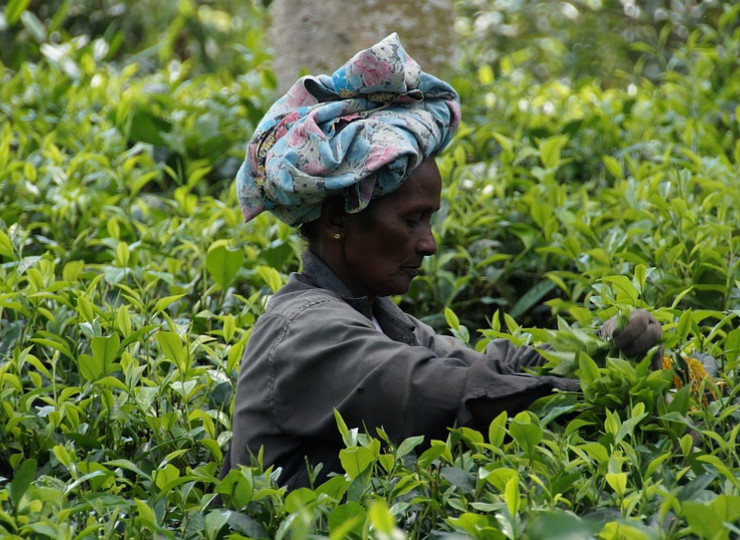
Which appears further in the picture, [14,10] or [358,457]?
[14,10]

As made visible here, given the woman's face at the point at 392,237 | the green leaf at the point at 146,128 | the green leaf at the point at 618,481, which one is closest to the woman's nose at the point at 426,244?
the woman's face at the point at 392,237

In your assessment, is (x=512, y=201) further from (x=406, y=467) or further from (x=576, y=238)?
(x=406, y=467)

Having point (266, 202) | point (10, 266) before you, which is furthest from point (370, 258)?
point (10, 266)

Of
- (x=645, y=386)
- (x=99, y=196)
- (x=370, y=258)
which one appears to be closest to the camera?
(x=645, y=386)

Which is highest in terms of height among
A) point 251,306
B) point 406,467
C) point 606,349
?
point 606,349

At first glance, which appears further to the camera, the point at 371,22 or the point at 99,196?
the point at 371,22

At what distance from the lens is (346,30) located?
493 centimetres

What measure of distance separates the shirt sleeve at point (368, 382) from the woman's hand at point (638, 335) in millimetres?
168

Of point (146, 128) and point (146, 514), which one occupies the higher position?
point (146, 514)

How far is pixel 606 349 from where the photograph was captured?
86.0 inches

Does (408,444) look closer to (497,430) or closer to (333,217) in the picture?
(497,430)

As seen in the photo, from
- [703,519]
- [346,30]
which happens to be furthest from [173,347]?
[346,30]

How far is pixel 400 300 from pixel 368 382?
1355 millimetres

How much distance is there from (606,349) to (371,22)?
3046 millimetres
